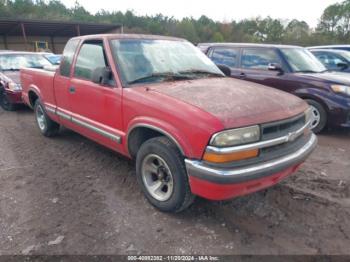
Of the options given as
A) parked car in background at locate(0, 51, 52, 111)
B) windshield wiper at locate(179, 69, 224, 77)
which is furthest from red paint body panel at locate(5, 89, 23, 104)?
windshield wiper at locate(179, 69, 224, 77)

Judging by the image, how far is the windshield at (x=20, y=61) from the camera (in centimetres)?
793

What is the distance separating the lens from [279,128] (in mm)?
2674

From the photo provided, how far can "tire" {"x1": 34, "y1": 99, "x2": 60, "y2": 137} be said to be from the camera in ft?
17.3

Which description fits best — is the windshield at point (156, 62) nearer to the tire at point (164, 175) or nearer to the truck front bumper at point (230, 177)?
the tire at point (164, 175)

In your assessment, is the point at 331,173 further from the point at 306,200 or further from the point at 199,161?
the point at 199,161

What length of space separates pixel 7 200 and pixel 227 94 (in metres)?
2.78

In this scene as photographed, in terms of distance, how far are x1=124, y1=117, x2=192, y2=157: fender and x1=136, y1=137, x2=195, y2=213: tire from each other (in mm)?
130

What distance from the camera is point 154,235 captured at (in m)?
2.71

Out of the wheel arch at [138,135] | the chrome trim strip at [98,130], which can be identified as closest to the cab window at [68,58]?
the chrome trim strip at [98,130]

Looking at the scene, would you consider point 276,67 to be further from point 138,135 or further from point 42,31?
point 42,31

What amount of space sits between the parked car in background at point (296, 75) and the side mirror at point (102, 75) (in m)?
3.96

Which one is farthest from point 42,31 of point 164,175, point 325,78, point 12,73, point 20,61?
point 164,175

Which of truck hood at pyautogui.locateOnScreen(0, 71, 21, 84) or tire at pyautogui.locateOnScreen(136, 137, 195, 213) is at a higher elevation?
truck hood at pyautogui.locateOnScreen(0, 71, 21, 84)

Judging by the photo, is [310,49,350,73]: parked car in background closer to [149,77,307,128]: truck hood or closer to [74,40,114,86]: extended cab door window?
[149,77,307,128]: truck hood
